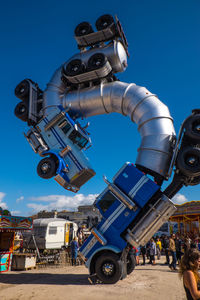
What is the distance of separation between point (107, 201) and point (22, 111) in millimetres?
8253

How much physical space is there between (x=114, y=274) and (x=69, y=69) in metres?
11.2

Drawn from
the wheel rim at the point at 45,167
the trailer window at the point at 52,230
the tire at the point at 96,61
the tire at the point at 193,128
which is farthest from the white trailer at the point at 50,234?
the tire at the point at 193,128

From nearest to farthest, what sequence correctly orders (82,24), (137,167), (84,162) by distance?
(137,167), (84,162), (82,24)

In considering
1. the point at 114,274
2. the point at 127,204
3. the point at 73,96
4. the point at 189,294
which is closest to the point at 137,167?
the point at 127,204

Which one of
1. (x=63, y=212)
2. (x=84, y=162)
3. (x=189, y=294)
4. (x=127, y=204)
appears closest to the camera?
(x=189, y=294)

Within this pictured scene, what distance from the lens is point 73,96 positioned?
46.3 ft

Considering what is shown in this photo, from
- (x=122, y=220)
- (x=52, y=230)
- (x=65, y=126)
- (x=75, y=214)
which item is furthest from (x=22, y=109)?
(x=75, y=214)

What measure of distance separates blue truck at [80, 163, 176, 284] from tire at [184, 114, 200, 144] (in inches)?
104

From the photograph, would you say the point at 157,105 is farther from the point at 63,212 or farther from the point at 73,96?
the point at 63,212

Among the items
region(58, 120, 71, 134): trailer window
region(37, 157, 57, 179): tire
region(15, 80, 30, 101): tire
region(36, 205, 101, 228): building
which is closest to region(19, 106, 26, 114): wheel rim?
region(15, 80, 30, 101): tire

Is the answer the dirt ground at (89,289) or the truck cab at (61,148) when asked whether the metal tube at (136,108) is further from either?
the dirt ground at (89,289)

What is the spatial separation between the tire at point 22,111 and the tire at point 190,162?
9585mm

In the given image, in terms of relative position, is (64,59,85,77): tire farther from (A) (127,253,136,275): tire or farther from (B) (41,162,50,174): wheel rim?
(A) (127,253,136,275): tire

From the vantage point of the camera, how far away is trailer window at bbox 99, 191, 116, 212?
35.1 feet
